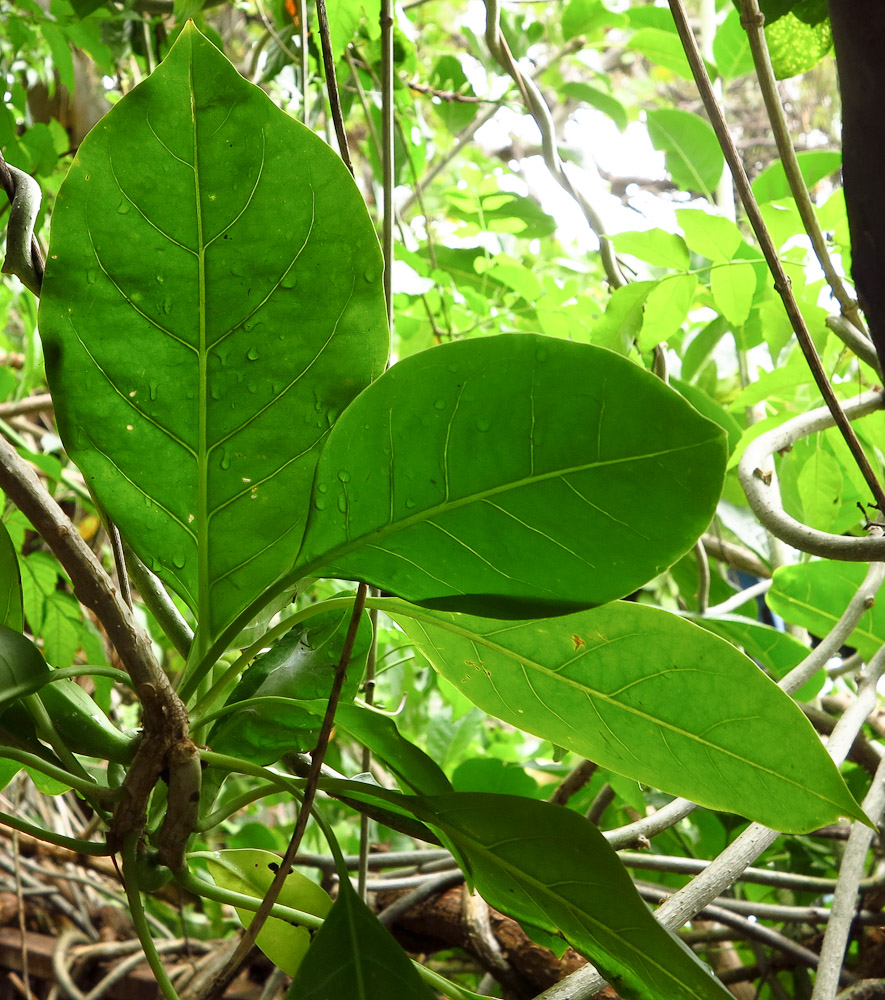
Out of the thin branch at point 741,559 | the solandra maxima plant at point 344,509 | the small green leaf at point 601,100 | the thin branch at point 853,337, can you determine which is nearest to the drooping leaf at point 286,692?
the solandra maxima plant at point 344,509

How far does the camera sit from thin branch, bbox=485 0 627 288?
0.66m

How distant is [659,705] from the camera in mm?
362

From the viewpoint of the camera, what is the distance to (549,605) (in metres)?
0.30

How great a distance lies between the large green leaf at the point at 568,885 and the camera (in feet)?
1.10

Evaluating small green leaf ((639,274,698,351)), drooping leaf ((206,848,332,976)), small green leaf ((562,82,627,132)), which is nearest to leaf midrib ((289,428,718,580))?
drooping leaf ((206,848,332,976))

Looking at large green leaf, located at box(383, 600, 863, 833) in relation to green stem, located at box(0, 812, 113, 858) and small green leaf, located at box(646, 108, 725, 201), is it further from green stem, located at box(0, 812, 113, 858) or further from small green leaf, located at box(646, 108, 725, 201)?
small green leaf, located at box(646, 108, 725, 201)

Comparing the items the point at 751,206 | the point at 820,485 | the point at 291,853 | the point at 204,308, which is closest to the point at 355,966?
the point at 291,853

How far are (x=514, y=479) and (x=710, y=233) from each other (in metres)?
0.47

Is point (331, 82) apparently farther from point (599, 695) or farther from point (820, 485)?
point (820, 485)

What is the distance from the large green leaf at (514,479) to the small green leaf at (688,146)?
2.69 feet

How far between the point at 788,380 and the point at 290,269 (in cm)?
50

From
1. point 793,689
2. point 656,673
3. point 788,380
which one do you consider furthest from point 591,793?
point 656,673

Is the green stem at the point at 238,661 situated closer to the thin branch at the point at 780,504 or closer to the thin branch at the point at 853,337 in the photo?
the thin branch at the point at 780,504

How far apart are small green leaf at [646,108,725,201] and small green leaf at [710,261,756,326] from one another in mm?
371
